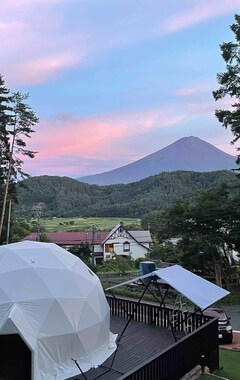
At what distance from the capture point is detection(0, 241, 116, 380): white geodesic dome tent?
23.4 ft

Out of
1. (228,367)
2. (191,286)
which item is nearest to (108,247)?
(228,367)

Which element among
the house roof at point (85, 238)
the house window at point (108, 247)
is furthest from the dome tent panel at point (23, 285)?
the house window at point (108, 247)

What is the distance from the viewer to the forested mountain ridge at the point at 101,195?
6072 centimetres

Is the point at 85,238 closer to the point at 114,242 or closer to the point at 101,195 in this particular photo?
the point at 114,242

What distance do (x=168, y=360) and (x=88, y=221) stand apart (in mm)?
73796

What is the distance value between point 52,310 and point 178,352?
264cm

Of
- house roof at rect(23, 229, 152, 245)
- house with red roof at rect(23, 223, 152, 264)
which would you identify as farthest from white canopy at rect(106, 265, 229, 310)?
house roof at rect(23, 229, 152, 245)

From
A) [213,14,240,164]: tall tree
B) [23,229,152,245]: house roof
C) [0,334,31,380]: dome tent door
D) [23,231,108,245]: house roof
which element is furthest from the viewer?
[23,229,152,245]: house roof

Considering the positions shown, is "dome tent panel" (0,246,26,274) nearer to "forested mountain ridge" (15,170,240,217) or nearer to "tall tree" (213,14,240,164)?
"tall tree" (213,14,240,164)

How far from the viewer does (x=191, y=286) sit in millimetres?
8844

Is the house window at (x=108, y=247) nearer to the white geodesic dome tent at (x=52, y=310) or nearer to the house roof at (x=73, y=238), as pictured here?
the house roof at (x=73, y=238)

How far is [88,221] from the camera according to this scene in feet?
264

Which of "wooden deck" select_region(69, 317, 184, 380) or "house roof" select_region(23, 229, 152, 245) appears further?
"house roof" select_region(23, 229, 152, 245)

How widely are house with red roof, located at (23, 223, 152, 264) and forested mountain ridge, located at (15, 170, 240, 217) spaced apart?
22.2ft
